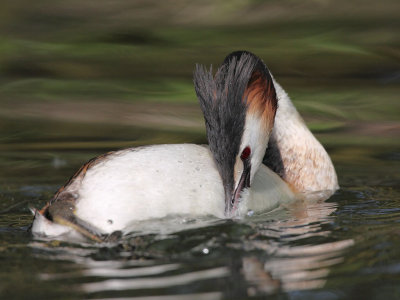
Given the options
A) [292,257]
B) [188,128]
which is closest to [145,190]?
[292,257]

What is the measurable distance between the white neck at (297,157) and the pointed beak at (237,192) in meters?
1.09

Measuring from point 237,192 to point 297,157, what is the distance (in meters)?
1.49

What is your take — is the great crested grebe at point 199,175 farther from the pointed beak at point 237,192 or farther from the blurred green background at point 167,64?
the blurred green background at point 167,64

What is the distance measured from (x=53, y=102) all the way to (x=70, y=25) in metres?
1.49

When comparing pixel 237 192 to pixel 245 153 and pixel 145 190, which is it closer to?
pixel 245 153

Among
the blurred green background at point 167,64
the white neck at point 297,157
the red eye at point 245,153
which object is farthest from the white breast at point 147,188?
the blurred green background at point 167,64

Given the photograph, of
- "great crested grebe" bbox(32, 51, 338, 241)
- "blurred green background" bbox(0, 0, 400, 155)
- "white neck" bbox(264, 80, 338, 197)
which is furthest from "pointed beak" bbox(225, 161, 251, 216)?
"blurred green background" bbox(0, 0, 400, 155)

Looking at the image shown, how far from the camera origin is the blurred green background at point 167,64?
25.0 ft

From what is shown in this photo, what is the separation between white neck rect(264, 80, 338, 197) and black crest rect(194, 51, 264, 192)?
1.29m

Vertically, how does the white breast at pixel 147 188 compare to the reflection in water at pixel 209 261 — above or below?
above

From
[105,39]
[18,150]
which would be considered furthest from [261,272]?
[105,39]

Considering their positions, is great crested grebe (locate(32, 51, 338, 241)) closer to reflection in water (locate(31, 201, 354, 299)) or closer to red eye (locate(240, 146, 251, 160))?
red eye (locate(240, 146, 251, 160))

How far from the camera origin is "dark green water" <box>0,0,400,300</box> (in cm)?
372

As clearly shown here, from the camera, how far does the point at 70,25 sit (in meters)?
9.21
